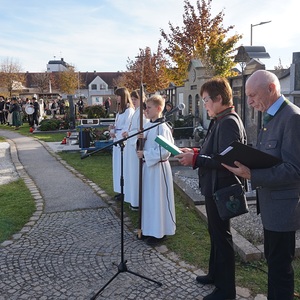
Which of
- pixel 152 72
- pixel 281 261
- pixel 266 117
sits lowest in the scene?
pixel 281 261

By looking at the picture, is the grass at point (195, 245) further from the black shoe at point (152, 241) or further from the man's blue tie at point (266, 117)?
the man's blue tie at point (266, 117)

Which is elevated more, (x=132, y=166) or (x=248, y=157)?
(x=248, y=157)

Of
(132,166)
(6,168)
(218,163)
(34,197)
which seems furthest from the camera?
(6,168)

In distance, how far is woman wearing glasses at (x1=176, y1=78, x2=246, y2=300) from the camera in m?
3.08

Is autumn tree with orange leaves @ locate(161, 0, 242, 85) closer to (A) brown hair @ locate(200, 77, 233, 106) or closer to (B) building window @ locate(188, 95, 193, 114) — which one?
(B) building window @ locate(188, 95, 193, 114)

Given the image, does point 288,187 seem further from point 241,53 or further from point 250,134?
point 241,53

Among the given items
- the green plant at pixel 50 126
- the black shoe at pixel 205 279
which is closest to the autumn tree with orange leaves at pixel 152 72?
the green plant at pixel 50 126

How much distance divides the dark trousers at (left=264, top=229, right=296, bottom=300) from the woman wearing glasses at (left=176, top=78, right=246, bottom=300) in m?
0.56

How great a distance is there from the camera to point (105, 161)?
36.2 ft

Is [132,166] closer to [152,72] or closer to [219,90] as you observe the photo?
[219,90]

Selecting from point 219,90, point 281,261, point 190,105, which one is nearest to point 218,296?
point 281,261

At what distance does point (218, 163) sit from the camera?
10.1 feet

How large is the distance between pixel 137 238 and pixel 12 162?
7706mm

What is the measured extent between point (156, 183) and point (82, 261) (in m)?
1.30
